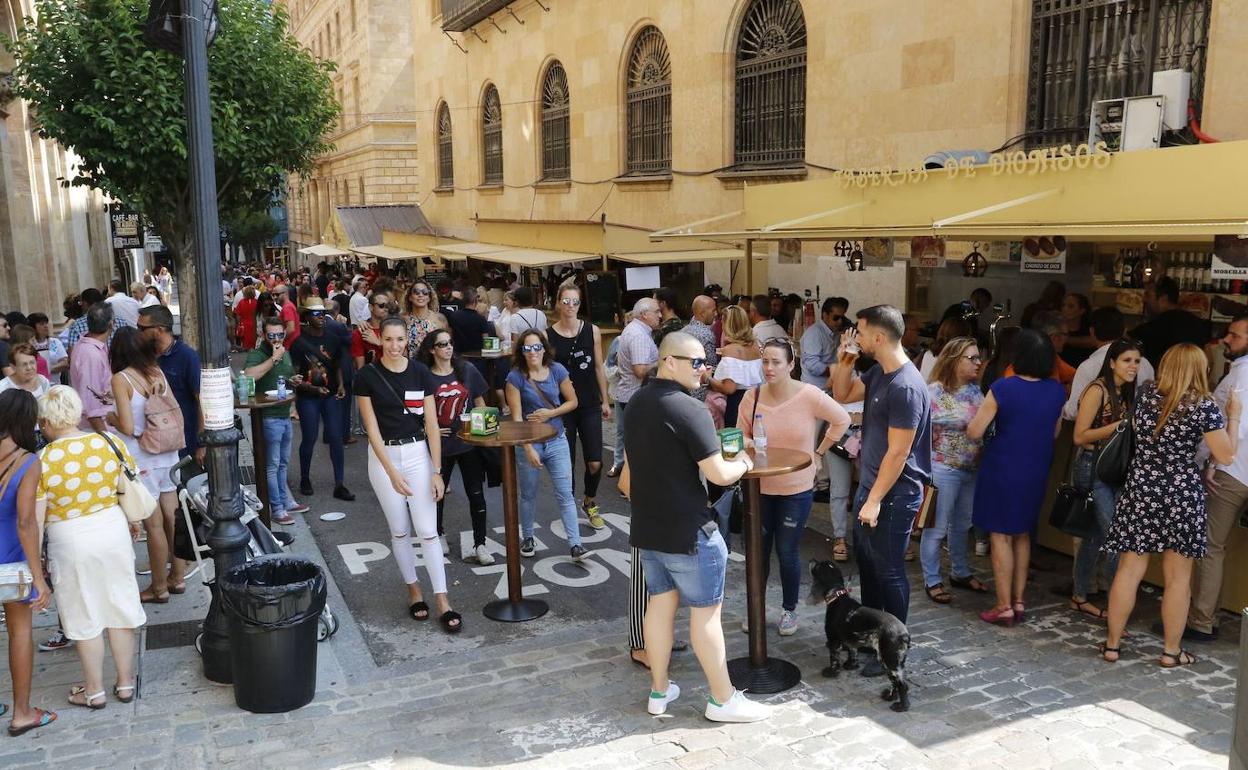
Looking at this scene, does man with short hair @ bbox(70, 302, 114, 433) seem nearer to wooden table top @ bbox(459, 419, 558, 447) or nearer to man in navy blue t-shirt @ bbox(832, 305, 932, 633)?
wooden table top @ bbox(459, 419, 558, 447)

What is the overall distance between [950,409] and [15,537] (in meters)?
5.16

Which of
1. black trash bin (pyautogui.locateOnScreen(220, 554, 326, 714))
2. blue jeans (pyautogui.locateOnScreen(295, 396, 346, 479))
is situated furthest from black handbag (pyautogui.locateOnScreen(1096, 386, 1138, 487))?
blue jeans (pyautogui.locateOnScreen(295, 396, 346, 479))

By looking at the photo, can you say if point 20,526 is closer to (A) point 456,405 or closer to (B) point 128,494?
(B) point 128,494

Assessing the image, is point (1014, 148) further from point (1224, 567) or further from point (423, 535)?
point (423, 535)

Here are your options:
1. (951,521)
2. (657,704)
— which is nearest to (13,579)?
(657,704)

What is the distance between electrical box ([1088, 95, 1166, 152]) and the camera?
8.63m

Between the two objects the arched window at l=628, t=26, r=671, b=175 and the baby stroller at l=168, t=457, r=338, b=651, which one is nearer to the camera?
the baby stroller at l=168, t=457, r=338, b=651

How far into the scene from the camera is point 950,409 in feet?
20.1

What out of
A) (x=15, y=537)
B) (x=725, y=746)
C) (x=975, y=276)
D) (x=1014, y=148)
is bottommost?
(x=725, y=746)

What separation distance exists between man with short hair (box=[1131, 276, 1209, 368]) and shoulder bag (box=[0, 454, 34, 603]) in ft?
22.3

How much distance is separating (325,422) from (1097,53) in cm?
866

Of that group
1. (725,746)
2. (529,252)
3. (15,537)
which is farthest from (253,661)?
(529,252)

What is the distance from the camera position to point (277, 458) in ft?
26.8

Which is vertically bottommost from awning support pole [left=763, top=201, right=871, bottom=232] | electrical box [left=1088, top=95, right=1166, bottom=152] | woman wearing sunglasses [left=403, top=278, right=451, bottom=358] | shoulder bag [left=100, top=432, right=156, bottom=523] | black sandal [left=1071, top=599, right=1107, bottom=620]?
black sandal [left=1071, top=599, right=1107, bottom=620]
